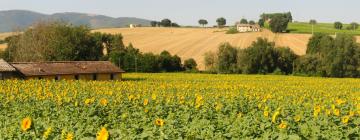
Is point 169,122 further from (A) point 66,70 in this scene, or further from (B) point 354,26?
(B) point 354,26

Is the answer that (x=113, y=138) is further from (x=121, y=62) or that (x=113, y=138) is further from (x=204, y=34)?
(x=204, y=34)

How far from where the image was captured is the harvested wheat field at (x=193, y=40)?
10275 centimetres

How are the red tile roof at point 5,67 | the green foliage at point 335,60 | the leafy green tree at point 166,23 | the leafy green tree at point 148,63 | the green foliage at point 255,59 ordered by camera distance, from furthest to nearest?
the leafy green tree at point 166,23
the leafy green tree at point 148,63
the green foliage at point 255,59
the green foliage at point 335,60
the red tile roof at point 5,67

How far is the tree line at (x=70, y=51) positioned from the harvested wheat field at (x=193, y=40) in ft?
32.7

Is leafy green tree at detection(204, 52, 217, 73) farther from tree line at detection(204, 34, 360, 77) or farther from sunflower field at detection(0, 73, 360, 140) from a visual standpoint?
sunflower field at detection(0, 73, 360, 140)

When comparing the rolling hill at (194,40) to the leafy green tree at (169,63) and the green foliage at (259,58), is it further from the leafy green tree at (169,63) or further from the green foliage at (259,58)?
the green foliage at (259,58)

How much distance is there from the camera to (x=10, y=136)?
10102 mm

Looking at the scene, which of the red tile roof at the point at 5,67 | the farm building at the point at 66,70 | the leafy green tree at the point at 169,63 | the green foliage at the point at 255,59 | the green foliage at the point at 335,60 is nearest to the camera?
the red tile roof at the point at 5,67

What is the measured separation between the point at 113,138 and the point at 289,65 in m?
74.6

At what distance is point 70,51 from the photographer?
260ft

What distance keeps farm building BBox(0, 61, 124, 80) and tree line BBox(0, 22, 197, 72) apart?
17.3m

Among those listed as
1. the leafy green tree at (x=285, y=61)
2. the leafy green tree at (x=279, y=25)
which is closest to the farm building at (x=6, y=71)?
the leafy green tree at (x=285, y=61)

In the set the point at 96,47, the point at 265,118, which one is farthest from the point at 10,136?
the point at 96,47

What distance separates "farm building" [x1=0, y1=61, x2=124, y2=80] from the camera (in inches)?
2180
